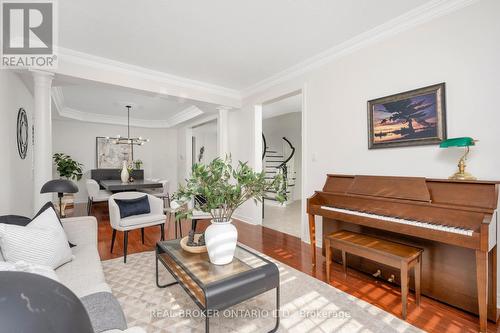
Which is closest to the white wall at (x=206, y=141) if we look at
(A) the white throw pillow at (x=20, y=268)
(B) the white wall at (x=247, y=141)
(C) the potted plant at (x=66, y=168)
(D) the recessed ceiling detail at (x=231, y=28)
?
(C) the potted plant at (x=66, y=168)

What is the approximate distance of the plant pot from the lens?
1.63m

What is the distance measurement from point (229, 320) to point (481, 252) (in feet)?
5.75

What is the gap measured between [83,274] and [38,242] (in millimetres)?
336

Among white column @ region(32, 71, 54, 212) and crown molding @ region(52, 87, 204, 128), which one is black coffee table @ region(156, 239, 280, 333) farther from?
crown molding @ region(52, 87, 204, 128)

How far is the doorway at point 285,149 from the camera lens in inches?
242

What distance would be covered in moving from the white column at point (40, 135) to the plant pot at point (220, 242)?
104 inches

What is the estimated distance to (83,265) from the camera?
166 cm

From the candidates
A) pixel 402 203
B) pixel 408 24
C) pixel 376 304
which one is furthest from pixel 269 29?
pixel 376 304

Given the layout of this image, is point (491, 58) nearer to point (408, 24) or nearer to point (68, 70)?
point (408, 24)

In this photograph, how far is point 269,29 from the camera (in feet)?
8.53

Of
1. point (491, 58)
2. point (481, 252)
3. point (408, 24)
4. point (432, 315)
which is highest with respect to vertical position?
point (408, 24)

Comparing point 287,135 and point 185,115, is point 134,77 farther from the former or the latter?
point 287,135

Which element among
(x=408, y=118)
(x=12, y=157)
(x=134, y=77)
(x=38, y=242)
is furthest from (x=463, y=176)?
(x=12, y=157)

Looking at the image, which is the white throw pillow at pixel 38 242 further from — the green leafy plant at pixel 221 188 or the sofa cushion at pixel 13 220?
the green leafy plant at pixel 221 188
